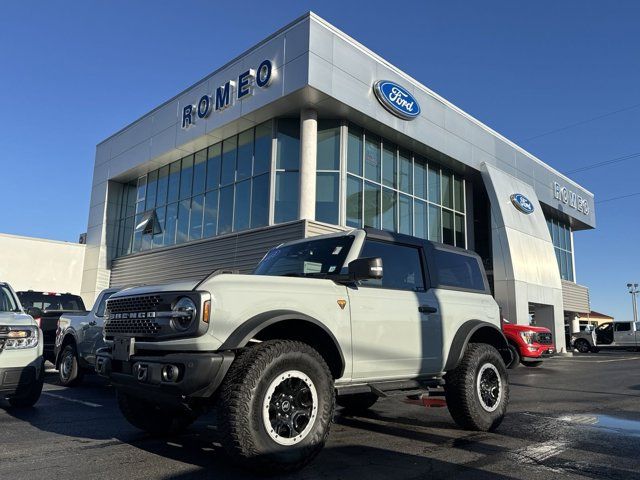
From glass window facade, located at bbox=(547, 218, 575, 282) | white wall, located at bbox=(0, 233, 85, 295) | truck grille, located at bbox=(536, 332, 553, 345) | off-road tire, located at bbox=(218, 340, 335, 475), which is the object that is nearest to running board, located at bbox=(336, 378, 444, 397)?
off-road tire, located at bbox=(218, 340, 335, 475)

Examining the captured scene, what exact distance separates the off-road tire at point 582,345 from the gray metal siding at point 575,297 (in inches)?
71.8

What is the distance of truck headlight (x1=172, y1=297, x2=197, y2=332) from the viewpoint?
13.0 feet

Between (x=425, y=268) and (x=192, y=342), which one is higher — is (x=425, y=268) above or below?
above

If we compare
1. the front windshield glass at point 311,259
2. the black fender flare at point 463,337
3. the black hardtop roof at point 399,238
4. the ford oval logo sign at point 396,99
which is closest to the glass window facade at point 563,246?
the ford oval logo sign at point 396,99

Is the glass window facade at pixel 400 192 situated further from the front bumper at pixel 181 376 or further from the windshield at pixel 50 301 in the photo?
the front bumper at pixel 181 376

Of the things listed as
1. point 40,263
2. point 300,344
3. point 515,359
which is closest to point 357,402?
point 300,344

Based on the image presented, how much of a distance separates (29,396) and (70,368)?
2.79m

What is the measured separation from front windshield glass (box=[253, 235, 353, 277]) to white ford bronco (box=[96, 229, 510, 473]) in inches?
0.6

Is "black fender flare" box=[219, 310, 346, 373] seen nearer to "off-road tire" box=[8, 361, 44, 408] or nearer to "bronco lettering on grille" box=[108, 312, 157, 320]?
"bronco lettering on grille" box=[108, 312, 157, 320]

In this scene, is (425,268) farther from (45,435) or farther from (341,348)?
(45,435)

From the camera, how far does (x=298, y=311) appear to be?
14.4 ft

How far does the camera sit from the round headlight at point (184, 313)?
3961mm

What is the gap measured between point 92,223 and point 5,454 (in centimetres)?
2337

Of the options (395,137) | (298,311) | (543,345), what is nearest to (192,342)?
(298,311)
